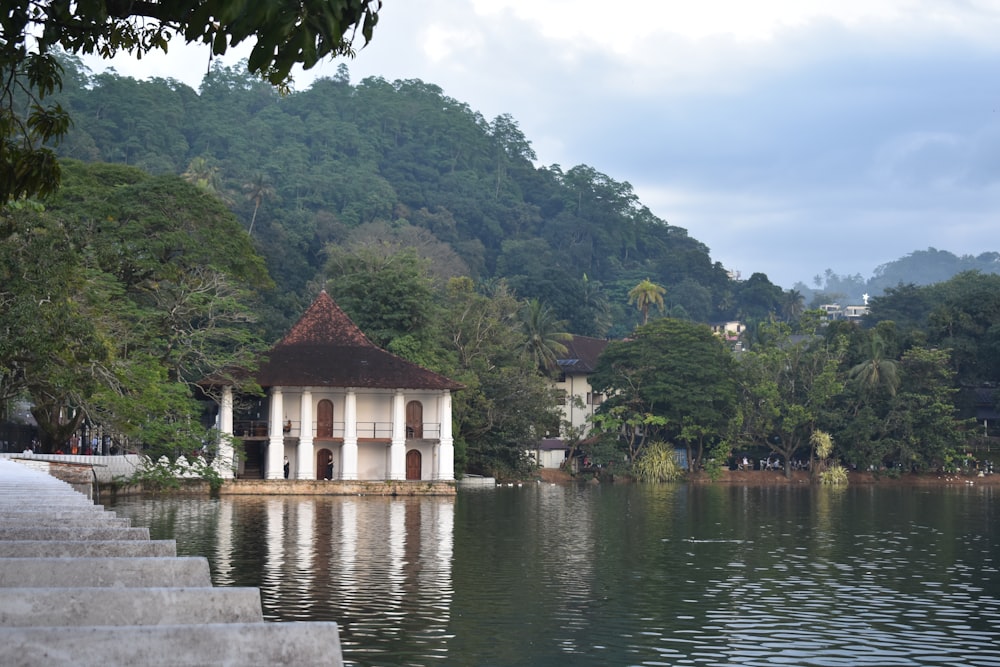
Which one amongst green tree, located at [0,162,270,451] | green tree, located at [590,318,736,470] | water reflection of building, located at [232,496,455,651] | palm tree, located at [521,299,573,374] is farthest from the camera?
palm tree, located at [521,299,573,374]

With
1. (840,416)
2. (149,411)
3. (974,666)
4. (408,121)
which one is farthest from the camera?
(408,121)

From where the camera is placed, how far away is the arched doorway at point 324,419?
54.1 meters

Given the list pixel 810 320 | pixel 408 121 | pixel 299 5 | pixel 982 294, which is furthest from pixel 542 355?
pixel 408 121

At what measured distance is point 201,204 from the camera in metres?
50.0

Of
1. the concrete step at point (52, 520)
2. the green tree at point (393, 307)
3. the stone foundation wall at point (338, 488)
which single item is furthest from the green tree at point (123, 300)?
the concrete step at point (52, 520)

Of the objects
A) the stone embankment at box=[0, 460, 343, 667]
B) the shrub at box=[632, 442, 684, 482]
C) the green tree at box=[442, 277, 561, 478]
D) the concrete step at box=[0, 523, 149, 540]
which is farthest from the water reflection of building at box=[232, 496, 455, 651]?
the shrub at box=[632, 442, 684, 482]

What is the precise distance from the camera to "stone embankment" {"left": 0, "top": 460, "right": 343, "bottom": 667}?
473cm

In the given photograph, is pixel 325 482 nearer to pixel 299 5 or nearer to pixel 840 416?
pixel 840 416

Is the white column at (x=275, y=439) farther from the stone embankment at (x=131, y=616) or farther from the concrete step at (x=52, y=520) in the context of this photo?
the stone embankment at (x=131, y=616)

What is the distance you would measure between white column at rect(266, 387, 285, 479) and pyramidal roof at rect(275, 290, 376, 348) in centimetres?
333

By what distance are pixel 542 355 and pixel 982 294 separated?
1053 inches

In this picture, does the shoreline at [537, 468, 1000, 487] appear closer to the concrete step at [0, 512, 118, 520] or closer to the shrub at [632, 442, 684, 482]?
the shrub at [632, 442, 684, 482]

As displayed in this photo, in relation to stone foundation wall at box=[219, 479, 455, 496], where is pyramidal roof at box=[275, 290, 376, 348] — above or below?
above

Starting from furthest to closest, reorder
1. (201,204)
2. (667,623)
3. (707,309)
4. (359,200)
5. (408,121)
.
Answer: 1. (408,121)
2. (707,309)
3. (359,200)
4. (201,204)
5. (667,623)
